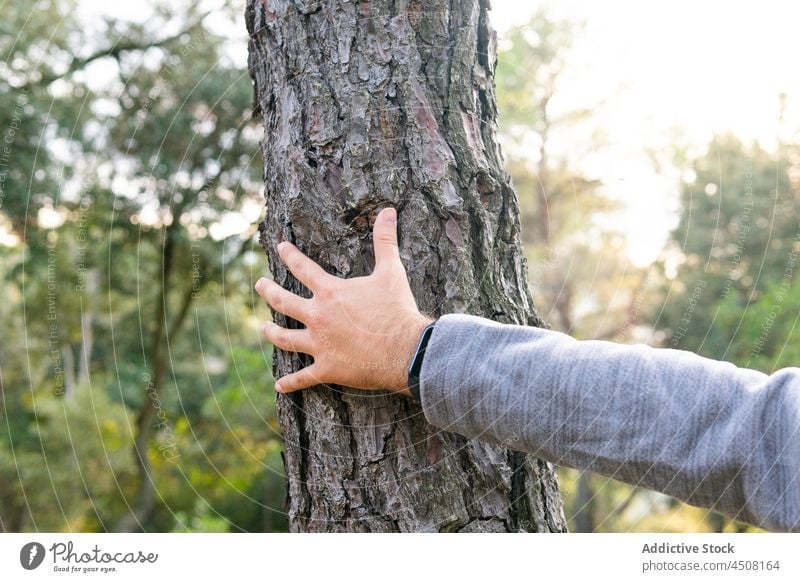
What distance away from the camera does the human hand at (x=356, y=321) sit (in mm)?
1106

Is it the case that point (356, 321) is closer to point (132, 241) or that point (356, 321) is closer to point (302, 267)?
point (302, 267)

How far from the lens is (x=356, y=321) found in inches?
44.4

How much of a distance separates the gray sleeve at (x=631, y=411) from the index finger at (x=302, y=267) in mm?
247

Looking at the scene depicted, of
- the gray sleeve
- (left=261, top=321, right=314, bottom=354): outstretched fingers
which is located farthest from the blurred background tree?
the gray sleeve

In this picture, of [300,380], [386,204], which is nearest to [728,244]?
[386,204]

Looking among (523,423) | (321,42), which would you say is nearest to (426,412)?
(523,423)

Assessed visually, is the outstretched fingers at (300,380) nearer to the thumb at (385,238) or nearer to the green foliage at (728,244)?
the thumb at (385,238)

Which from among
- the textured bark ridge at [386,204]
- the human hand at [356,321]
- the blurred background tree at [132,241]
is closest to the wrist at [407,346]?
the human hand at [356,321]

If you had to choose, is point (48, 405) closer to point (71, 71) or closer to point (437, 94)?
point (71, 71)

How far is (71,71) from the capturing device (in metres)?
6.42

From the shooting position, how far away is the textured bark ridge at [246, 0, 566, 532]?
1232 mm

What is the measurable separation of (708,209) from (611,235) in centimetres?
248

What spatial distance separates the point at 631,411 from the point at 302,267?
59cm

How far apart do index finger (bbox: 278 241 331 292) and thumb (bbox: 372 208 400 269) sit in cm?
10
